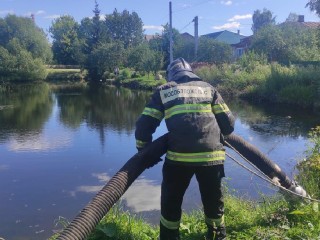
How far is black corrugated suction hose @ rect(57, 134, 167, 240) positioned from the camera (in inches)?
119

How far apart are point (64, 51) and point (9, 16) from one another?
1086 centimetres

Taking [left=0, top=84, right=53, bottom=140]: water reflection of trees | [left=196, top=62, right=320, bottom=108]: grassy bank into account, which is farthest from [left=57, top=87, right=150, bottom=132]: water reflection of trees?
[left=196, top=62, right=320, bottom=108]: grassy bank

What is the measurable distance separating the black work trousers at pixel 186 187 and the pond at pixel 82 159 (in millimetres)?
1617

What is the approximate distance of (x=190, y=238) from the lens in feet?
13.0

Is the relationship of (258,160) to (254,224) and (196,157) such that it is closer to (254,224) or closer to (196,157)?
→ (254,224)

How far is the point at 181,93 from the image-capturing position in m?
3.43

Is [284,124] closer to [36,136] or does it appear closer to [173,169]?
[36,136]

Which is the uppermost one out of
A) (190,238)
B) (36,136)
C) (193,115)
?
(193,115)

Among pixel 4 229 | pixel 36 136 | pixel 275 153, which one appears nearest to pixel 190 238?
pixel 4 229

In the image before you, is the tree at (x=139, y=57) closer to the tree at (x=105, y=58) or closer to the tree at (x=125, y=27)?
the tree at (x=105, y=58)

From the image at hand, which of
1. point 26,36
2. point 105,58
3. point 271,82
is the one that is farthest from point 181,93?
point 26,36

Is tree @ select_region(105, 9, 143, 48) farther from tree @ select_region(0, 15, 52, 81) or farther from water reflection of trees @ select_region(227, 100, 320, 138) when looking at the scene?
water reflection of trees @ select_region(227, 100, 320, 138)

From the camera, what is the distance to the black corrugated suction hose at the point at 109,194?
3.03m

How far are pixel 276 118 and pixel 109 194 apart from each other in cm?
1370
